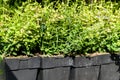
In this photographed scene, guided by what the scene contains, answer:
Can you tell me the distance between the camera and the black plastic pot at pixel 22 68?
3.07m

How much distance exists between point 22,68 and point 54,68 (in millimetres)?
300

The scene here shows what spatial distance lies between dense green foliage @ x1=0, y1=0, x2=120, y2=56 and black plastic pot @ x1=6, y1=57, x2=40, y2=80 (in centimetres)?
10

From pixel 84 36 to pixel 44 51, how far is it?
406 mm

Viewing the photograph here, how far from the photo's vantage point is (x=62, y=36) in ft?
10.8

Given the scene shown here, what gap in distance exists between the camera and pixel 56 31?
10.8 ft

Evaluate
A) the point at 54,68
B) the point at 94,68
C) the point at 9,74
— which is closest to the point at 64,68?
the point at 54,68

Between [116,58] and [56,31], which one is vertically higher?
[56,31]

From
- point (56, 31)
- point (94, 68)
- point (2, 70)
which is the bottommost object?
point (94, 68)

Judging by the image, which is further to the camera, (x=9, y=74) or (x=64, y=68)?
(x=64, y=68)

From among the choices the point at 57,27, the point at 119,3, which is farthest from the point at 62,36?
the point at 119,3

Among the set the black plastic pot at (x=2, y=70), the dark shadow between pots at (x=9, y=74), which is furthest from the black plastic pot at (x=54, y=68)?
the black plastic pot at (x=2, y=70)

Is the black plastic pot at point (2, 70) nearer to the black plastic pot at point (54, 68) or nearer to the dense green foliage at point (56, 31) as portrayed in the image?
the dense green foliage at point (56, 31)

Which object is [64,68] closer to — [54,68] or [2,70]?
[54,68]

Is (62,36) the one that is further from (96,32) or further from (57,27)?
(96,32)
